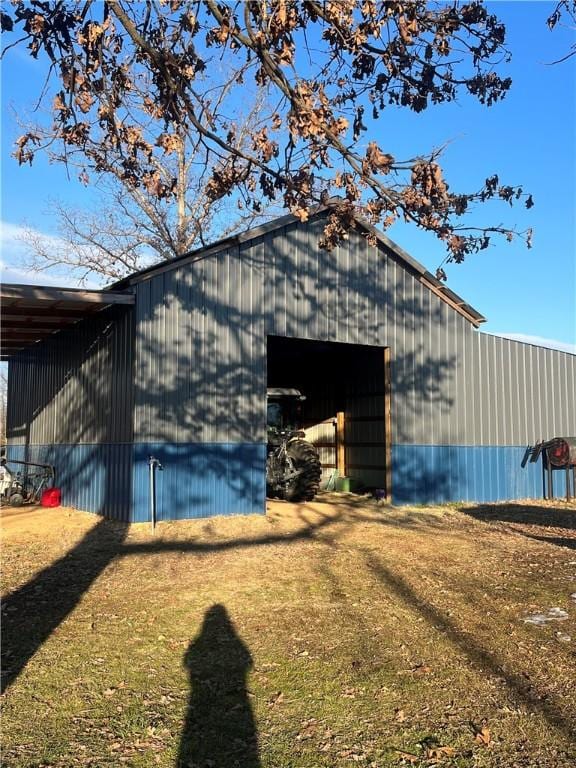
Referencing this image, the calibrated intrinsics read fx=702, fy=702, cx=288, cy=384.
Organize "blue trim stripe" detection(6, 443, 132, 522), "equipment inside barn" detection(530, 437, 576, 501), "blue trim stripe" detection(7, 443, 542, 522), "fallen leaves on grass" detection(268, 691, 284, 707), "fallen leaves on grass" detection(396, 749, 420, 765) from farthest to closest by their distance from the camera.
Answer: "equipment inside barn" detection(530, 437, 576, 501) → "blue trim stripe" detection(6, 443, 132, 522) → "blue trim stripe" detection(7, 443, 542, 522) → "fallen leaves on grass" detection(268, 691, 284, 707) → "fallen leaves on grass" detection(396, 749, 420, 765)

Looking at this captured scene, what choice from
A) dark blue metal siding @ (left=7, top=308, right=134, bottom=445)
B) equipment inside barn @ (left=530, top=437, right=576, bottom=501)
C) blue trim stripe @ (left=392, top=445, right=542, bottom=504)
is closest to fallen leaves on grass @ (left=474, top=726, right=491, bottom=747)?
dark blue metal siding @ (left=7, top=308, right=134, bottom=445)

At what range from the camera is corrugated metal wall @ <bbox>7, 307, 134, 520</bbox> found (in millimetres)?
13414

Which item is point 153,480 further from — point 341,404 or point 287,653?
point 341,404

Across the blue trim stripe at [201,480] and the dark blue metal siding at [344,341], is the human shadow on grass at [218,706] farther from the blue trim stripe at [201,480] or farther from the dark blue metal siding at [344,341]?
the dark blue metal siding at [344,341]

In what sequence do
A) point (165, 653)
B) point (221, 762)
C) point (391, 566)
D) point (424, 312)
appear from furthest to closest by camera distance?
point (424, 312)
point (391, 566)
point (165, 653)
point (221, 762)

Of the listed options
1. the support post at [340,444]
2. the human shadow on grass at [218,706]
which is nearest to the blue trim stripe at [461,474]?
the support post at [340,444]

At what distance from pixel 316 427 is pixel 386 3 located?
17775mm

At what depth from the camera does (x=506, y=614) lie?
24.1ft

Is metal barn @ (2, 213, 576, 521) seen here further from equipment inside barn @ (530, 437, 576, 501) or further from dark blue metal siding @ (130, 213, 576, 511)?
equipment inside barn @ (530, 437, 576, 501)

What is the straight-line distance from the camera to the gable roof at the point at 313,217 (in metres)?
13.3

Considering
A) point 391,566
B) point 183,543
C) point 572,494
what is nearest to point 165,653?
point 391,566

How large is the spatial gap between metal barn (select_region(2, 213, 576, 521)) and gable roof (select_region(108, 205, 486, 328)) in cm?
4

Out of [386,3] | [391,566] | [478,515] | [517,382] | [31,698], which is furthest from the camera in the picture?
[517,382]

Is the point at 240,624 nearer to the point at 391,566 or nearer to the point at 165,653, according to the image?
the point at 165,653
